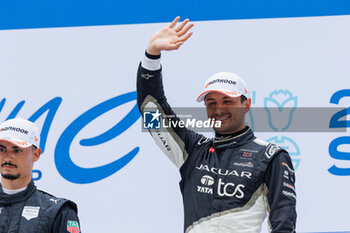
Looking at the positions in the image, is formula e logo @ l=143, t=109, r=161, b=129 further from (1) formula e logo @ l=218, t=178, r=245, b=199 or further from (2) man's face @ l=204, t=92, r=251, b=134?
(1) formula e logo @ l=218, t=178, r=245, b=199

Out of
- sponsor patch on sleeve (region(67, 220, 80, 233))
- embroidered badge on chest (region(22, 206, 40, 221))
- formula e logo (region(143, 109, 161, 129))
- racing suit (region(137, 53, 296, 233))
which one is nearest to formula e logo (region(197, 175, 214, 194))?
racing suit (region(137, 53, 296, 233))

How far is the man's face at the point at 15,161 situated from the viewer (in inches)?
74.4

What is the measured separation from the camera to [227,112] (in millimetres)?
2053

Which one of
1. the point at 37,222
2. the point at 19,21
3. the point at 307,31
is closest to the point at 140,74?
the point at 37,222

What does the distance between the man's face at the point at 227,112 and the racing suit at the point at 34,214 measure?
0.66 metres

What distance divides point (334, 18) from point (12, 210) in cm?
188

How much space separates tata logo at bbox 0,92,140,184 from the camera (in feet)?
9.46

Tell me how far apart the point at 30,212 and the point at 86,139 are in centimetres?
113

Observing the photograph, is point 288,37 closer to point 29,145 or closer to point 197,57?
point 197,57

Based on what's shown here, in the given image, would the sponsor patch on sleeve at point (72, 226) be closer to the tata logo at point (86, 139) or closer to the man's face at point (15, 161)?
the man's face at point (15, 161)

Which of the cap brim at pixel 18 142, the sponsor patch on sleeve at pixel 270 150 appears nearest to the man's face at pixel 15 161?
the cap brim at pixel 18 142

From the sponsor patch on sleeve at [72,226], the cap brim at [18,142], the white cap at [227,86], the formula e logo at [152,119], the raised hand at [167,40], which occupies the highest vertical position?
the raised hand at [167,40]

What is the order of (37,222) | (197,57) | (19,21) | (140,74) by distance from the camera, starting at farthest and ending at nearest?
1. (19,21)
2. (197,57)
3. (140,74)
4. (37,222)

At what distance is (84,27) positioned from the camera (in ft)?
9.90
